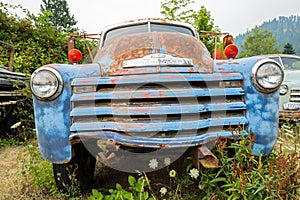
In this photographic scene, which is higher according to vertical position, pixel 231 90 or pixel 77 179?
pixel 231 90

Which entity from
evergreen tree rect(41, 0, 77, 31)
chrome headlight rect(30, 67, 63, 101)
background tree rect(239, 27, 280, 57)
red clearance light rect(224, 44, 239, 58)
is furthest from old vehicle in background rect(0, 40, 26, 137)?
background tree rect(239, 27, 280, 57)

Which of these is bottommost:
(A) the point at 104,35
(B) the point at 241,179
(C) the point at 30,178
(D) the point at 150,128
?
(C) the point at 30,178

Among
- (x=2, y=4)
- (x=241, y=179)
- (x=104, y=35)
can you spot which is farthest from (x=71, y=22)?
(x=241, y=179)

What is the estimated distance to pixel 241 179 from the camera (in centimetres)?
186

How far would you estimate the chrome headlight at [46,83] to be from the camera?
202 centimetres

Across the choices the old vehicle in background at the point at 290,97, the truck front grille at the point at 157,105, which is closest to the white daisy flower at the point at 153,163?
the truck front grille at the point at 157,105

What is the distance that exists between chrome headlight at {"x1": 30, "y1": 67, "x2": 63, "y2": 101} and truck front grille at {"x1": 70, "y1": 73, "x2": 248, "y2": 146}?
13 cm

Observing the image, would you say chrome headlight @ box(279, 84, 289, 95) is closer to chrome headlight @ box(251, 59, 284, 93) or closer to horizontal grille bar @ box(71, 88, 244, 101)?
chrome headlight @ box(251, 59, 284, 93)

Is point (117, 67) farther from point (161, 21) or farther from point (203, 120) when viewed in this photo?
point (161, 21)

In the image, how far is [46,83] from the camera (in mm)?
2029

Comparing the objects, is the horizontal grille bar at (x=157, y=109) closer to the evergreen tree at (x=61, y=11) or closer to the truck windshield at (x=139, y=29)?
the truck windshield at (x=139, y=29)

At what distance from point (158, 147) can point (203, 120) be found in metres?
0.41

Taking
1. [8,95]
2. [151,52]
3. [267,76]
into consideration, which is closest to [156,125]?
[151,52]

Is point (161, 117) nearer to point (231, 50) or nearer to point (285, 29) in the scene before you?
point (231, 50)
